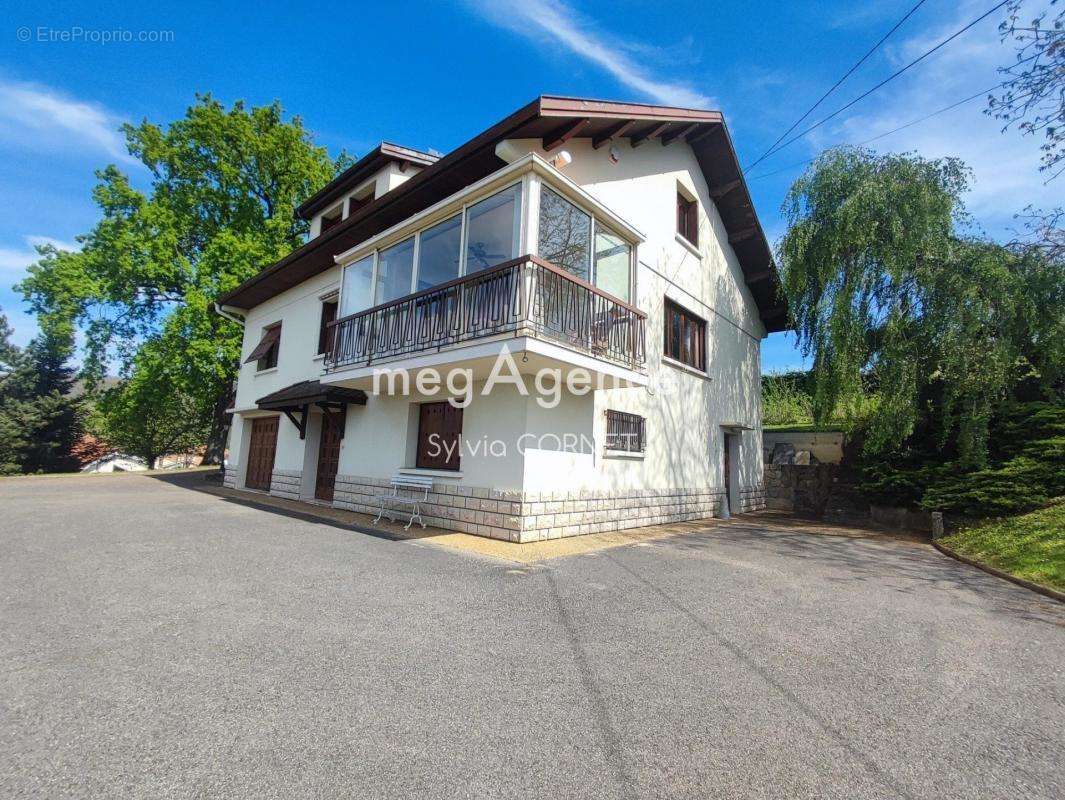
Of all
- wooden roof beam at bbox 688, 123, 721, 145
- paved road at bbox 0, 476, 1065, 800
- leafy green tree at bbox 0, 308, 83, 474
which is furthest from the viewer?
leafy green tree at bbox 0, 308, 83, 474

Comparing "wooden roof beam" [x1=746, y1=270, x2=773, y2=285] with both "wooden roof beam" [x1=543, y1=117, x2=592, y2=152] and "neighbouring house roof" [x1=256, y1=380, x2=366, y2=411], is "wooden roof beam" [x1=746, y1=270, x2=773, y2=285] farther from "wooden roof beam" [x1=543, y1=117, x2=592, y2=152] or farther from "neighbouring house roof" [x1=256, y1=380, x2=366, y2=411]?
"neighbouring house roof" [x1=256, y1=380, x2=366, y2=411]

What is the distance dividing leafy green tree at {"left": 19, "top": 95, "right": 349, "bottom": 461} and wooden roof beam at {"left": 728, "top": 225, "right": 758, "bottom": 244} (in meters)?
18.5

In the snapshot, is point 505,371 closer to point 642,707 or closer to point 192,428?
point 642,707

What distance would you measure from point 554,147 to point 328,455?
895 cm

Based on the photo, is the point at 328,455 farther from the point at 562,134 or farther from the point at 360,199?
the point at 562,134

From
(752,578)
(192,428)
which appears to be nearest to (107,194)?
(192,428)

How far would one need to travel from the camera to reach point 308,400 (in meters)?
10.8

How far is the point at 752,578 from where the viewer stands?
19.2 feet

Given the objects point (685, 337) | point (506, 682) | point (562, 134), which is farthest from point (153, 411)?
point (506, 682)

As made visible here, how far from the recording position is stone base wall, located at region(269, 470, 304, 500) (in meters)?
12.4

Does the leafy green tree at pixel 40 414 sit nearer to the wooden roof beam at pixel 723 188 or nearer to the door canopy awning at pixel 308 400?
the door canopy awning at pixel 308 400

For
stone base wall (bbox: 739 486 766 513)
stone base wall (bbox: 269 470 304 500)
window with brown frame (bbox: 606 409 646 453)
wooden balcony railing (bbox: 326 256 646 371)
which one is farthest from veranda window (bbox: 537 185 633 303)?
stone base wall (bbox: 269 470 304 500)

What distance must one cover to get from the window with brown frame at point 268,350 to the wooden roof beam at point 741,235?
14.0 metres

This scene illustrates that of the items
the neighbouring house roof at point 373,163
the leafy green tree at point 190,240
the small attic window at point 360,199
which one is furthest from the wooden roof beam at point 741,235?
the leafy green tree at point 190,240
